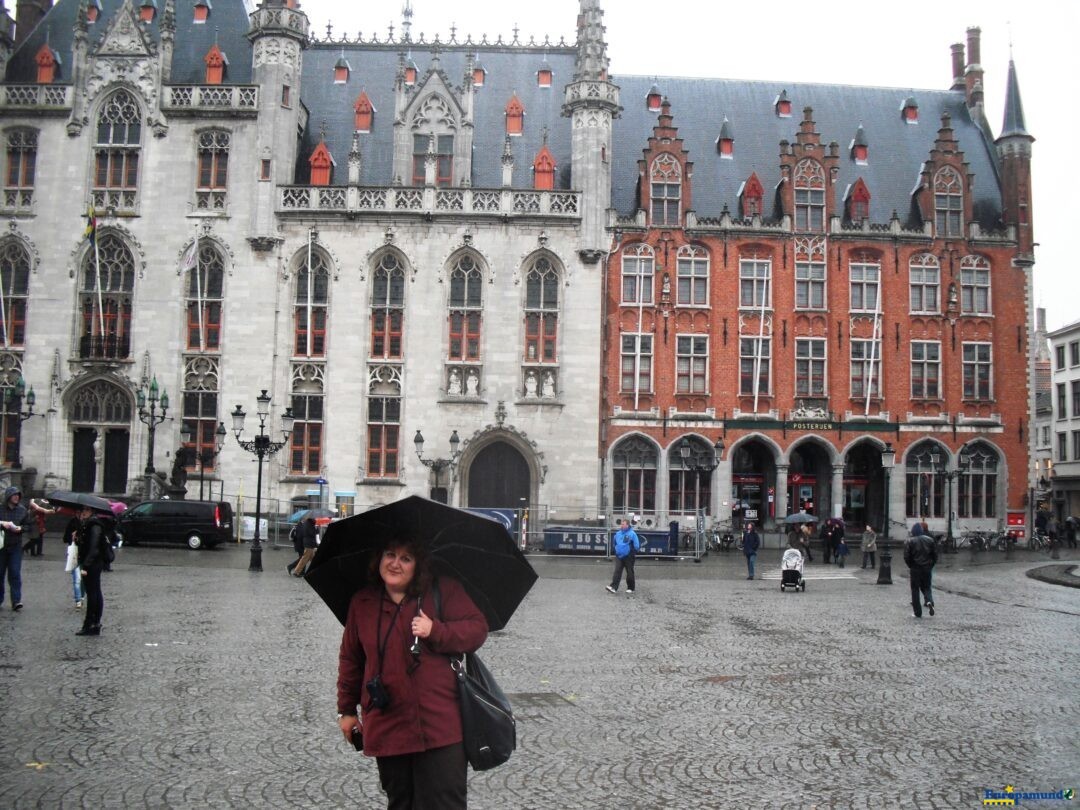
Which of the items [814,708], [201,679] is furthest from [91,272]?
[814,708]

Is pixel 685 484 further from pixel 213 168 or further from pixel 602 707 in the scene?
pixel 602 707

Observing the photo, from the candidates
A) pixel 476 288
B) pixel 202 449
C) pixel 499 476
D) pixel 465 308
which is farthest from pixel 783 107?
pixel 202 449

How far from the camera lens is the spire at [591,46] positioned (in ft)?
140

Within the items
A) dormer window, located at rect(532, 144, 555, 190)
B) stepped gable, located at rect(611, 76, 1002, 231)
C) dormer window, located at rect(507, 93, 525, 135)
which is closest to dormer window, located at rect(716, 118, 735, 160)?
stepped gable, located at rect(611, 76, 1002, 231)

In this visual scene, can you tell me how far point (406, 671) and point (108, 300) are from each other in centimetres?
4048

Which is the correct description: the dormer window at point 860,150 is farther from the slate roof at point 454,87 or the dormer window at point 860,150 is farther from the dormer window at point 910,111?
the slate roof at point 454,87

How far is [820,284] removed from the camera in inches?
1730

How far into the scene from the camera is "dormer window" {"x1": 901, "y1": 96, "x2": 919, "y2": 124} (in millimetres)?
48062

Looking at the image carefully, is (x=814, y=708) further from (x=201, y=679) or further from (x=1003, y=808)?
(x=201, y=679)

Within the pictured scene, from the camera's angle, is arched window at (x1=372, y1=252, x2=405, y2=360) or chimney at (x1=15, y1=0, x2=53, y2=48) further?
chimney at (x1=15, y1=0, x2=53, y2=48)

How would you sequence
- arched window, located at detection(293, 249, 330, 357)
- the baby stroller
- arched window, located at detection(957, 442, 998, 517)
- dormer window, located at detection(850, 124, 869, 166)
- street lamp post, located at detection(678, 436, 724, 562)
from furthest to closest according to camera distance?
1. dormer window, located at detection(850, 124, 869, 166)
2. arched window, located at detection(957, 442, 998, 517)
3. arched window, located at detection(293, 249, 330, 357)
4. street lamp post, located at detection(678, 436, 724, 562)
5. the baby stroller

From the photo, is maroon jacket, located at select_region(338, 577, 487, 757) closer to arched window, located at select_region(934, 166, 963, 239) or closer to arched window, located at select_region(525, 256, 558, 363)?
arched window, located at select_region(525, 256, 558, 363)

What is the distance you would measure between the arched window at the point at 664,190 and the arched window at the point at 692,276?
4.67 ft

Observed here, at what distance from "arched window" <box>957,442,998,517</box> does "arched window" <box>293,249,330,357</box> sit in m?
26.7
